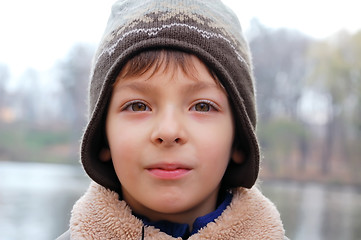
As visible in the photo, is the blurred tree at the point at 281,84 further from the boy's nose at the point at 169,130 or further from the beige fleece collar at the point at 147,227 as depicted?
the boy's nose at the point at 169,130

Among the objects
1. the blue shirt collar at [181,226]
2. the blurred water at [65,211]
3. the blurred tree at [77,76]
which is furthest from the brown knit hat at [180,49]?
the blurred tree at [77,76]

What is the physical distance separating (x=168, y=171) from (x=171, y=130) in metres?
0.12

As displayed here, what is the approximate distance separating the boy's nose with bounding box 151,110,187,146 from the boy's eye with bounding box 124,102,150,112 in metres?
0.06

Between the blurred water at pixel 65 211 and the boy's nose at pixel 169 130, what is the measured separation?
5.06m

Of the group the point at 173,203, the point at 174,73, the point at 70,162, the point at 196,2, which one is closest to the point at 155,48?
the point at 174,73

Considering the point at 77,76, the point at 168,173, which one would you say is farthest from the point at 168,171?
the point at 77,76

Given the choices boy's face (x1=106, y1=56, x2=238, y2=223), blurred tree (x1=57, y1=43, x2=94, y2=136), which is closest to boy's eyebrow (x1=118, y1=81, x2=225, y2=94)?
boy's face (x1=106, y1=56, x2=238, y2=223)

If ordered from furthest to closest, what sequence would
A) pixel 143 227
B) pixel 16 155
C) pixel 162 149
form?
pixel 16 155
pixel 143 227
pixel 162 149

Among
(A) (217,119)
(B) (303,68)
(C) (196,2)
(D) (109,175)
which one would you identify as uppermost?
(B) (303,68)

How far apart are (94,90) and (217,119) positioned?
1.35 feet

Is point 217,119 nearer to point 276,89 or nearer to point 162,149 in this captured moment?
point 162,149

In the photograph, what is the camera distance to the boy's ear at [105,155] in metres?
1.53

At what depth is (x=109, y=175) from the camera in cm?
155

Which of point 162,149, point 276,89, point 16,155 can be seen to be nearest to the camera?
point 162,149
